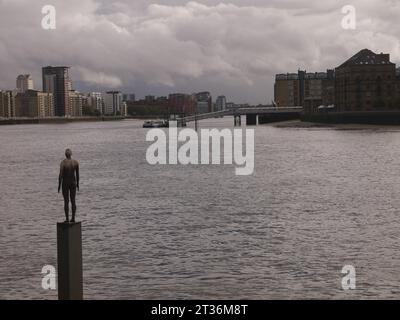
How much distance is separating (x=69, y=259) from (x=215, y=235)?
35.5 ft

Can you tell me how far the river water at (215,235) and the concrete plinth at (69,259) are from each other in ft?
11.7

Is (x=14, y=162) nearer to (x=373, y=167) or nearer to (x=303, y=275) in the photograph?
(x=373, y=167)

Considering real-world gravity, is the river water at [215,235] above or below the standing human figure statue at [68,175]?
below

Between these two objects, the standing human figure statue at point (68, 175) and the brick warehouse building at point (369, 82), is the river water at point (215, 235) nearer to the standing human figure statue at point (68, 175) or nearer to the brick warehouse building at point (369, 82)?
the standing human figure statue at point (68, 175)

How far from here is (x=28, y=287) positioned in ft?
52.7

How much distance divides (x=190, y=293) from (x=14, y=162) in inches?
1851

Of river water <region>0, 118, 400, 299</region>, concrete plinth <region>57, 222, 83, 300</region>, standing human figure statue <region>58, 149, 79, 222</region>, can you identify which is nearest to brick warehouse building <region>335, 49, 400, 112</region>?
river water <region>0, 118, 400, 299</region>

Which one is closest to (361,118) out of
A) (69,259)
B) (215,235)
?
(215,235)

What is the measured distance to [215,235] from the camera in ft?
71.1

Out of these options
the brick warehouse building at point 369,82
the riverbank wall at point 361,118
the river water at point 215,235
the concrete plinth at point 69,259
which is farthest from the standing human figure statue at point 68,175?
the brick warehouse building at point 369,82

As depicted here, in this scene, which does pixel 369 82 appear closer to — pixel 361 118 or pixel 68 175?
pixel 361 118

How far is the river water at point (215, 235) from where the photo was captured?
1595 centimetres

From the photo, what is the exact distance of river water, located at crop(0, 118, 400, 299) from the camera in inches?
628
